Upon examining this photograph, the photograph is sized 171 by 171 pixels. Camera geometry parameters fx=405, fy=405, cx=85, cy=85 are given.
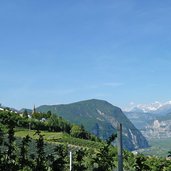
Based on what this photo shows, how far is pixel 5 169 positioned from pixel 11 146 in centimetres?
254

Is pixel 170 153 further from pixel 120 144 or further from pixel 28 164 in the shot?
pixel 120 144

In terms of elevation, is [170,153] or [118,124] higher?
[118,124]

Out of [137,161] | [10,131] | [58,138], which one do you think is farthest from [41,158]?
[58,138]

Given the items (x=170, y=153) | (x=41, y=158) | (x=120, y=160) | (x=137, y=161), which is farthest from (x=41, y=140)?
(x=120, y=160)

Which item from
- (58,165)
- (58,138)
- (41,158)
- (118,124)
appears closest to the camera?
Result: (118,124)

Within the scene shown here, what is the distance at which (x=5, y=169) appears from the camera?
1064 inches

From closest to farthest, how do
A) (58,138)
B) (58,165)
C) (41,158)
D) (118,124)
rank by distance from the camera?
1. (118,124)
2. (58,165)
3. (41,158)
4. (58,138)

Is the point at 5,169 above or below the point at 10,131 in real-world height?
below

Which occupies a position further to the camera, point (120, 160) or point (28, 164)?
point (28, 164)

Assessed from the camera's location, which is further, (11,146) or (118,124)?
(11,146)

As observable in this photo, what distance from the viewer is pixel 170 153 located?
28.2 m

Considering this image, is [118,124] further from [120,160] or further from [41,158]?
[41,158]

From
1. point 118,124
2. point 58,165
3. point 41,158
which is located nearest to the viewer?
point 118,124

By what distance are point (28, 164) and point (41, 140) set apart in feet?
7.82
